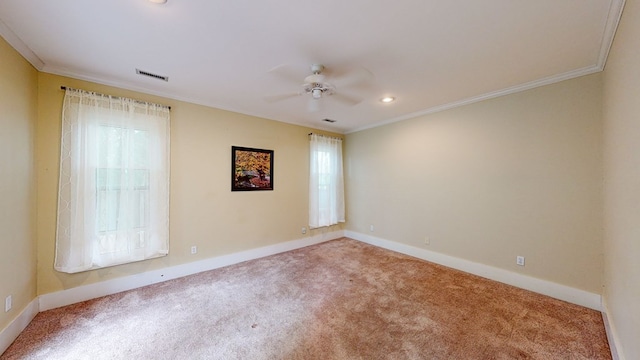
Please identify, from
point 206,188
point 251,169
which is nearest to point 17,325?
point 206,188

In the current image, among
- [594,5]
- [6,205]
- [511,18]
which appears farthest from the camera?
[6,205]

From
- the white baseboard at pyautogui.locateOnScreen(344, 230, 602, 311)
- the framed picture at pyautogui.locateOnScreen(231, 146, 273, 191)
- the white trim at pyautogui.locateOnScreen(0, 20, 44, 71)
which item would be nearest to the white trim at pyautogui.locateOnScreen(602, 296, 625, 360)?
the white baseboard at pyautogui.locateOnScreen(344, 230, 602, 311)

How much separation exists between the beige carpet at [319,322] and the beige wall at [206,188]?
548mm

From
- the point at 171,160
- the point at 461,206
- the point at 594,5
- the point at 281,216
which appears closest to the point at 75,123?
the point at 171,160

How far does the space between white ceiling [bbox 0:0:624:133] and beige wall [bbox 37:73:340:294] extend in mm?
535

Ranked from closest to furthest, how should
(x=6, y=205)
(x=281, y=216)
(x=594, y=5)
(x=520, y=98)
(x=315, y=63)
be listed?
(x=594, y=5), (x=6, y=205), (x=315, y=63), (x=520, y=98), (x=281, y=216)

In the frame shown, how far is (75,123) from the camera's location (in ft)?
8.18

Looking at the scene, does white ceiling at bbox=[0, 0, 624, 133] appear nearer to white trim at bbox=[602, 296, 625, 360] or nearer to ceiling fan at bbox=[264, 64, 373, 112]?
ceiling fan at bbox=[264, 64, 373, 112]

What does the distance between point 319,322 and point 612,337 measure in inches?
93.2

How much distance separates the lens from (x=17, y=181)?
79.9 inches

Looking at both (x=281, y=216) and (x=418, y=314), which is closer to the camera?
(x=418, y=314)

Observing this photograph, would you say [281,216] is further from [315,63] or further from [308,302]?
[315,63]

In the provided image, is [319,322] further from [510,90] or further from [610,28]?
[510,90]

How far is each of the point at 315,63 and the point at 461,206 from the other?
9.55 feet
